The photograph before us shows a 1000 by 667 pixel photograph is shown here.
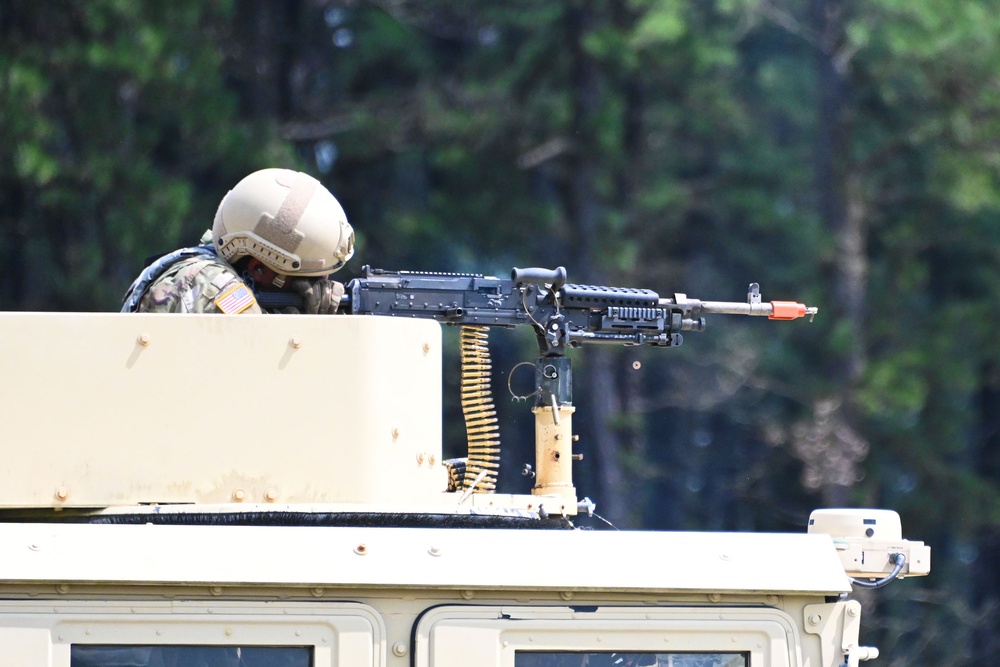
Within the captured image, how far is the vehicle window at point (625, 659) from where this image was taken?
3520mm

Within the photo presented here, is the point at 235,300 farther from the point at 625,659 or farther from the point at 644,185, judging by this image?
the point at 644,185

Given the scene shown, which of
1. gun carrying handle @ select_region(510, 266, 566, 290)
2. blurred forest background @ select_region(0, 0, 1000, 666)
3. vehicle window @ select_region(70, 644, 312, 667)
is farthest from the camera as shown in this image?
blurred forest background @ select_region(0, 0, 1000, 666)

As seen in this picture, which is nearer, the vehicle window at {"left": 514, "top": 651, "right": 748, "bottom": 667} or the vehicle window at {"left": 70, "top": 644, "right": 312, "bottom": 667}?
the vehicle window at {"left": 70, "top": 644, "right": 312, "bottom": 667}

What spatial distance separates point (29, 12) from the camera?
15445mm

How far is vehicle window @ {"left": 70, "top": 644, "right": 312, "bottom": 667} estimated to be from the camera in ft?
11.1

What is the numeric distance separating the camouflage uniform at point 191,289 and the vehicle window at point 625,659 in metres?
1.42

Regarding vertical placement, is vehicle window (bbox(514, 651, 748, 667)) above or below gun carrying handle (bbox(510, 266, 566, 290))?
below

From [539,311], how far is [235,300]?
4.64ft

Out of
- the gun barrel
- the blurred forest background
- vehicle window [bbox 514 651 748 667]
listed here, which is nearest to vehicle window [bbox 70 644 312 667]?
vehicle window [bbox 514 651 748 667]

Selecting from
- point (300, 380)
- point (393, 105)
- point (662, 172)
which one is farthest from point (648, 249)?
point (300, 380)

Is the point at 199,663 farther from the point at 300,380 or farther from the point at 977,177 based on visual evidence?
the point at 977,177

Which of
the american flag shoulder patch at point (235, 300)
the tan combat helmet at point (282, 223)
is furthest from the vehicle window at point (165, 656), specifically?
the tan combat helmet at point (282, 223)

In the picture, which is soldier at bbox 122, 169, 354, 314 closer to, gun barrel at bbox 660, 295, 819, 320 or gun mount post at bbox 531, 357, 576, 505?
gun mount post at bbox 531, 357, 576, 505

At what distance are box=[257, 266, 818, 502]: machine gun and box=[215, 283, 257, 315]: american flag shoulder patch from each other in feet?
3.30
